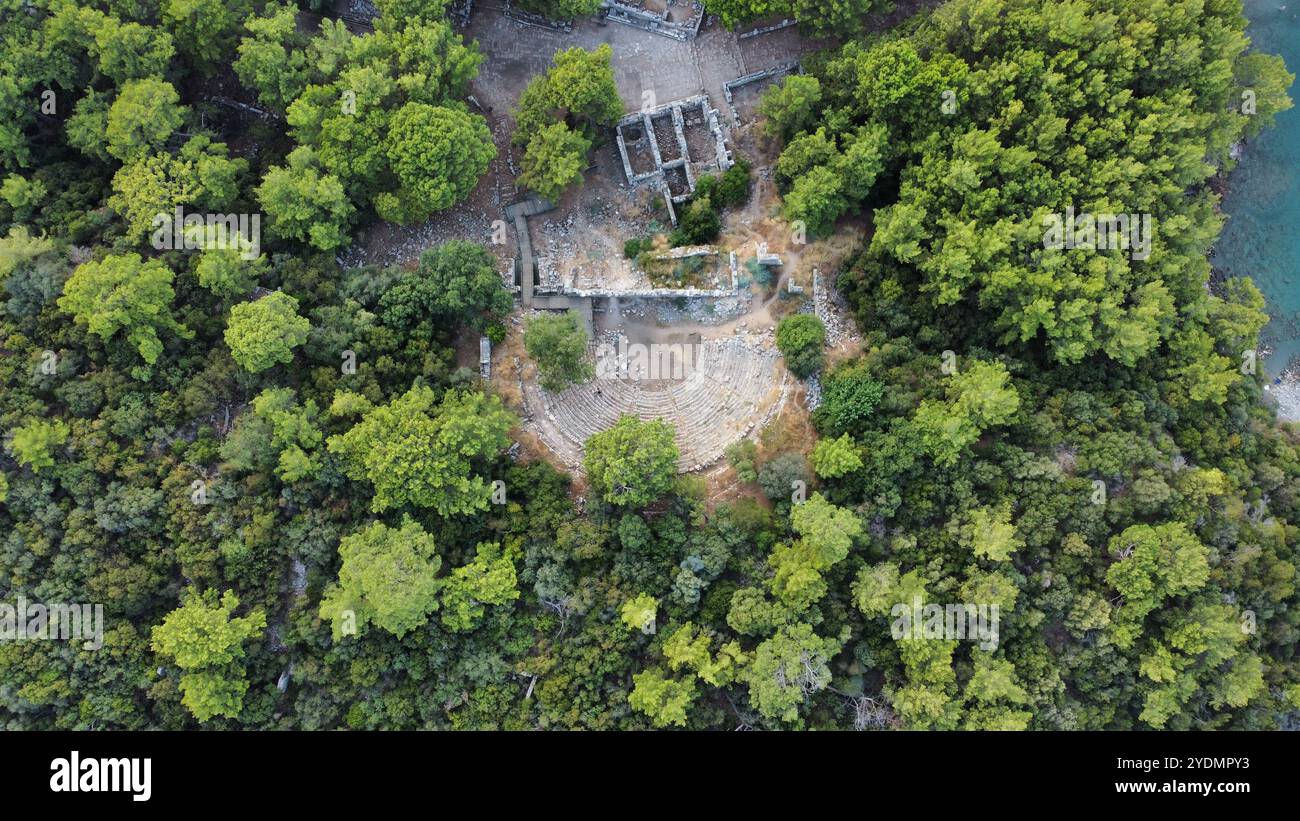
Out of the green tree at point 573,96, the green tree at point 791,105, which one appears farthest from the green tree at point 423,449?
the green tree at point 791,105

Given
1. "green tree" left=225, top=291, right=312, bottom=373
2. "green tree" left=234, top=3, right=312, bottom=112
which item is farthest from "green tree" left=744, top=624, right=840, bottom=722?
"green tree" left=234, top=3, right=312, bottom=112

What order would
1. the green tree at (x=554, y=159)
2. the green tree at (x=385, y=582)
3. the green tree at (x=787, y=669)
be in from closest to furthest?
the green tree at (x=385, y=582), the green tree at (x=787, y=669), the green tree at (x=554, y=159)

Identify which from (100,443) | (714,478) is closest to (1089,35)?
(714,478)

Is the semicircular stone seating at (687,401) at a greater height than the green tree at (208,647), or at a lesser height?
greater

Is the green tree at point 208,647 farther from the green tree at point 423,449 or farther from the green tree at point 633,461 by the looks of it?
the green tree at point 633,461

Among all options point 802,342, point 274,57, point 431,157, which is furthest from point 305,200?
point 802,342

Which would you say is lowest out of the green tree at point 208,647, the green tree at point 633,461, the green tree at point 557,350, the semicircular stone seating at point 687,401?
the green tree at point 208,647

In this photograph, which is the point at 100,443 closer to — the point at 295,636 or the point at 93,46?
the point at 295,636
